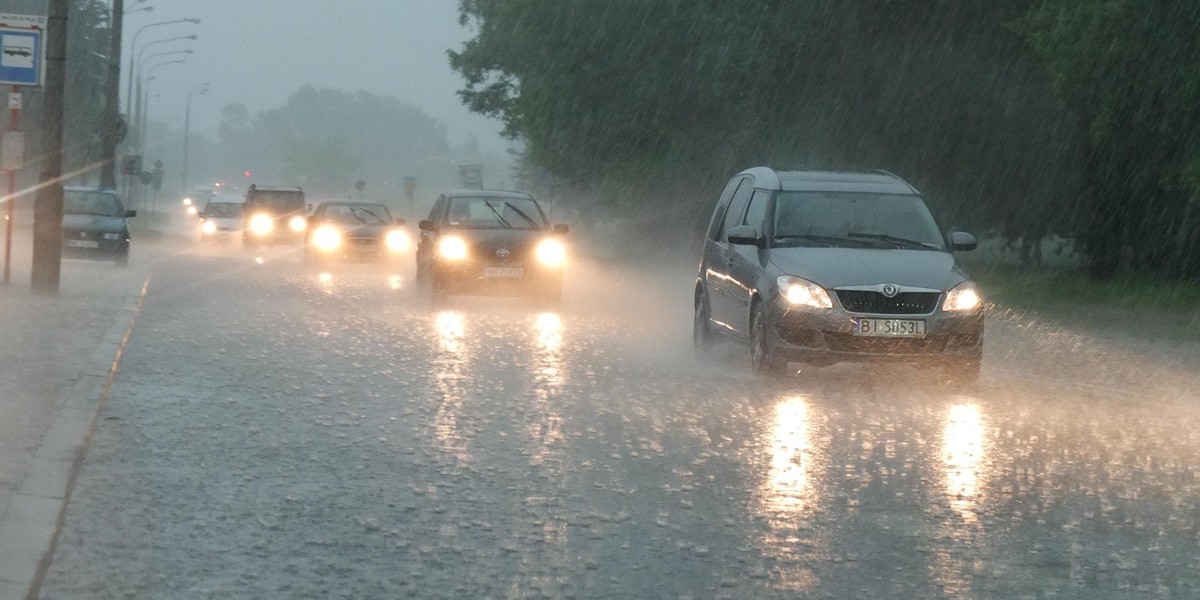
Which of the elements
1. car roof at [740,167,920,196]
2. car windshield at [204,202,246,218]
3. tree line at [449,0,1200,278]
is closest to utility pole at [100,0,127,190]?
car windshield at [204,202,246,218]

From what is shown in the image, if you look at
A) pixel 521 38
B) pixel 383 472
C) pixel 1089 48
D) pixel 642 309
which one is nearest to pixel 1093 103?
pixel 1089 48

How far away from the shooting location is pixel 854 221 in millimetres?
14508

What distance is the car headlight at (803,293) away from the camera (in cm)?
1320

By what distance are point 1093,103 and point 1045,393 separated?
55.1ft

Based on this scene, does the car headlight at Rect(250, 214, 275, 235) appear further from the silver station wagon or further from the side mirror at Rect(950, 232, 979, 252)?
the side mirror at Rect(950, 232, 979, 252)

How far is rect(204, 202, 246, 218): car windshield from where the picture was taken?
183ft

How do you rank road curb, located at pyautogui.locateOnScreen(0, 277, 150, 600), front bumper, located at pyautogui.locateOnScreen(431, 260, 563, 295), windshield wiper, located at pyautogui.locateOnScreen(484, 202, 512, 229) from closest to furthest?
road curb, located at pyautogui.locateOnScreen(0, 277, 150, 600), front bumper, located at pyautogui.locateOnScreen(431, 260, 563, 295), windshield wiper, located at pyautogui.locateOnScreen(484, 202, 512, 229)

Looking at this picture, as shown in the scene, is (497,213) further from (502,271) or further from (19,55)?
(19,55)

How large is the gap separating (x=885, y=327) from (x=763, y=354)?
1.06 m

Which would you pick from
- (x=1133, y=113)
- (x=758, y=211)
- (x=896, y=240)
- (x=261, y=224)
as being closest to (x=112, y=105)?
(x=261, y=224)

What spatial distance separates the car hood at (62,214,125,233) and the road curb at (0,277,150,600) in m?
20.7

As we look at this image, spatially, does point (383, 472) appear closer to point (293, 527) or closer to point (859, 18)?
point (293, 527)

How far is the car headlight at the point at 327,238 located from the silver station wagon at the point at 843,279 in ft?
67.3

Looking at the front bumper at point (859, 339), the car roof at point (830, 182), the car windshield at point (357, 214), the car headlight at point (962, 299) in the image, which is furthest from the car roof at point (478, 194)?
the car windshield at point (357, 214)
